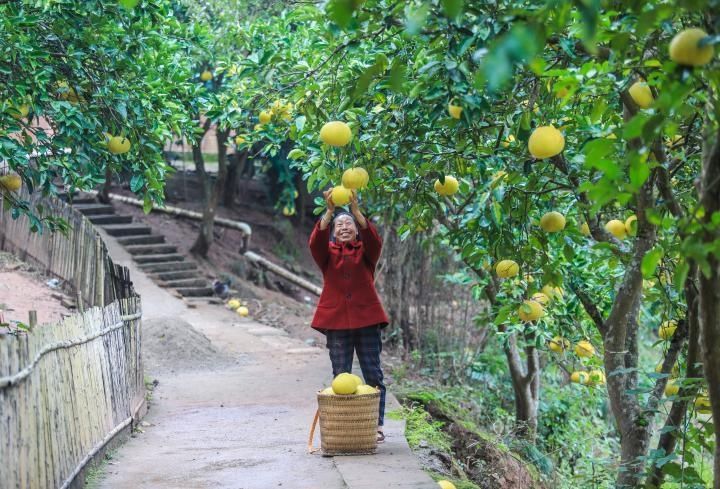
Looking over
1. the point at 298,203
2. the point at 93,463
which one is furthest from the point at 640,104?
the point at 298,203

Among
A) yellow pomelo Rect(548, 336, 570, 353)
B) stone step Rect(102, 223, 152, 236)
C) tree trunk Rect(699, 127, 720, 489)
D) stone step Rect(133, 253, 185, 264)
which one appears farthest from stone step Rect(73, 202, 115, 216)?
tree trunk Rect(699, 127, 720, 489)

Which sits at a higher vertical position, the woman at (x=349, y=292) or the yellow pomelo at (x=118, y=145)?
the yellow pomelo at (x=118, y=145)

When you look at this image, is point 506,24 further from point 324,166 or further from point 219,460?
point 219,460

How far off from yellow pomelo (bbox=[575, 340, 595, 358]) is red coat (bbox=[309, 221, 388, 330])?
267 centimetres

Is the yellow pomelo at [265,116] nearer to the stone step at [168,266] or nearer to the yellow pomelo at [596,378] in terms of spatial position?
the yellow pomelo at [596,378]

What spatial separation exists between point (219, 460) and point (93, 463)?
0.80 meters

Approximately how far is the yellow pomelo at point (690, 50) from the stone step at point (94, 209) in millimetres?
17344

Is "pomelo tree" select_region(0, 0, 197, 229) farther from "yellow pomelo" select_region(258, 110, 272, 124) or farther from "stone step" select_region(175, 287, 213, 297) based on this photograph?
"stone step" select_region(175, 287, 213, 297)

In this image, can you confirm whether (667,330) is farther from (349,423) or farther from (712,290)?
(712,290)

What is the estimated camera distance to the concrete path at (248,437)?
538 centimetres

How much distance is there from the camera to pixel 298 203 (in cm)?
2189

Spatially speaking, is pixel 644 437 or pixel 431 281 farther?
pixel 431 281

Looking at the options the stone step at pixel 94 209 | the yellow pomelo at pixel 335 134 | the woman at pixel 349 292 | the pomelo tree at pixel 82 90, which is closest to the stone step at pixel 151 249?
the stone step at pixel 94 209

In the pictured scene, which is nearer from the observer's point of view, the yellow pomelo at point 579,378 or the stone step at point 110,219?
the yellow pomelo at point 579,378
